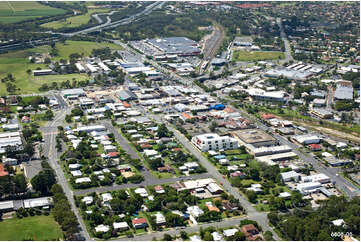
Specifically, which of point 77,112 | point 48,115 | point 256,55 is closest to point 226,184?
point 77,112

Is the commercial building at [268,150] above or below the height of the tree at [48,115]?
below

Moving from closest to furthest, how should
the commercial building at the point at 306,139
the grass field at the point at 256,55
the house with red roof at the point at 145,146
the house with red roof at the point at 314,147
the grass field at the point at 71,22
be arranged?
1. the house with red roof at the point at 145,146
2. the house with red roof at the point at 314,147
3. the commercial building at the point at 306,139
4. the grass field at the point at 256,55
5. the grass field at the point at 71,22

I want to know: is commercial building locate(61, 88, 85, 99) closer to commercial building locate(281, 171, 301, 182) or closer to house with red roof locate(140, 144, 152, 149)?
house with red roof locate(140, 144, 152, 149)

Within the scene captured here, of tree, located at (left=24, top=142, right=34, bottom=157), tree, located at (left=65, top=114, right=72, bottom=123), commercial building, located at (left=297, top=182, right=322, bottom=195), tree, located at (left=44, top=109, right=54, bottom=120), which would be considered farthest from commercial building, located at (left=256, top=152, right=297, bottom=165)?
tree, located at (left=44, top=109, right=54, bottom=120)

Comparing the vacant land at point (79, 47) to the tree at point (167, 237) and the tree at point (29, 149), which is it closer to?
the tree at point (29, 149)

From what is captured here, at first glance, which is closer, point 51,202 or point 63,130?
point 51,202

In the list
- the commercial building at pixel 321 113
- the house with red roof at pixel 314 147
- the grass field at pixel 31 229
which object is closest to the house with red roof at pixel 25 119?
the grass field at pixel 31 229

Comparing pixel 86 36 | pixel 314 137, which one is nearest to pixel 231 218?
pixel 314 137

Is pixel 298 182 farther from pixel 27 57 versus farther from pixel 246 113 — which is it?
pixel 27 57
